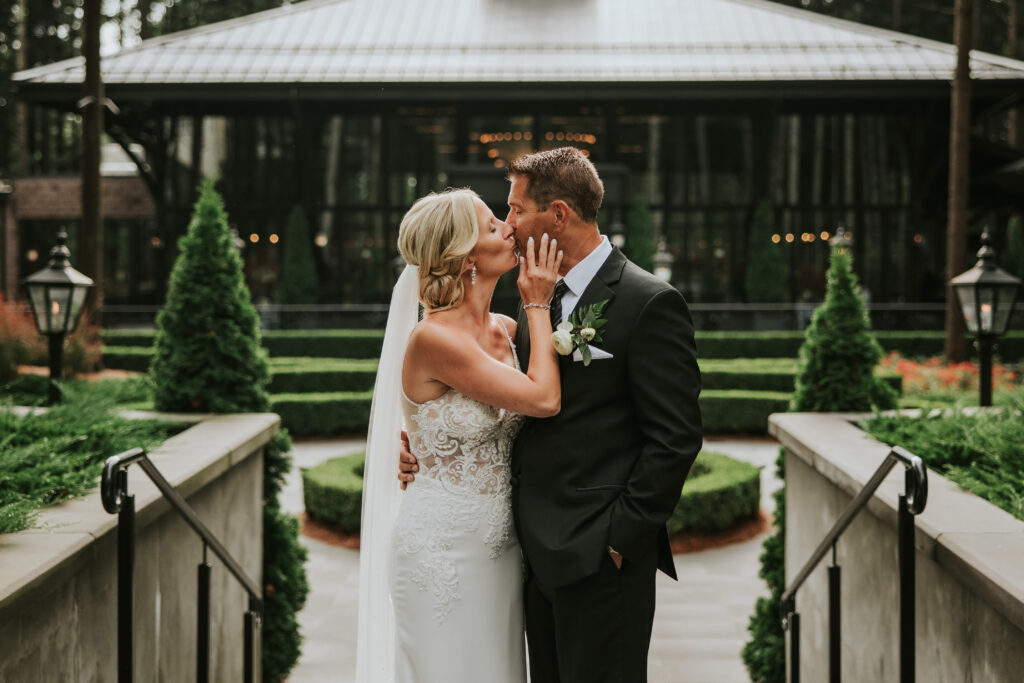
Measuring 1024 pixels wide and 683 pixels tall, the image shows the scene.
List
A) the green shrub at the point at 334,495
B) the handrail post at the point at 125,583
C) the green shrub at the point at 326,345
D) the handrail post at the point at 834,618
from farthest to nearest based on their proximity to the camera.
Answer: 1. the green shrub at the point at 326,345
2. the green shrub at the point at 334,495
3. the handrail post at the point at 834,618
4. the handrail post at the point at 125,583

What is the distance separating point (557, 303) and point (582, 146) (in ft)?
85.1

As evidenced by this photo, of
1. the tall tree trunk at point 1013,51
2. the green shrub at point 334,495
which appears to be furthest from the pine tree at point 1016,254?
the green shrub at point 334,495

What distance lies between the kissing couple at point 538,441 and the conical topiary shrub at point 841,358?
11.0 feet

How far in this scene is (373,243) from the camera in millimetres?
28875

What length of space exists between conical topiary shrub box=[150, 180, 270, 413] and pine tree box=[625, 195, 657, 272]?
65.7 ft

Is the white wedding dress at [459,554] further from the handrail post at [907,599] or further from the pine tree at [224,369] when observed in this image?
the pine tree at [224,369]

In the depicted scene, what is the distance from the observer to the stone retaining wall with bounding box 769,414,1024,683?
3.00 m

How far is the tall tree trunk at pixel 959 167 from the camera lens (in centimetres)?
1706

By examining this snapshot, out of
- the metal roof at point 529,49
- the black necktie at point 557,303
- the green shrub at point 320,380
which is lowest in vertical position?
the green shrub at point 320,380

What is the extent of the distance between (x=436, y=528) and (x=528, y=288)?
0.91 meters

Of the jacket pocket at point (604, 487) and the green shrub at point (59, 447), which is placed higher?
the jacket pocket at point (604, 487)

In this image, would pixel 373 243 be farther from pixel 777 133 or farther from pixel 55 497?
pixel 55 497

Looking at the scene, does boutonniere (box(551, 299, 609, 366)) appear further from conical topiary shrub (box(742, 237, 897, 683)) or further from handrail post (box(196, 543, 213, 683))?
conical topiary shrub (box(742, 237, 897, 683))

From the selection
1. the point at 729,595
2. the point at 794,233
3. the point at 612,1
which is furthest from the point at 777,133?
the point at 729,595
